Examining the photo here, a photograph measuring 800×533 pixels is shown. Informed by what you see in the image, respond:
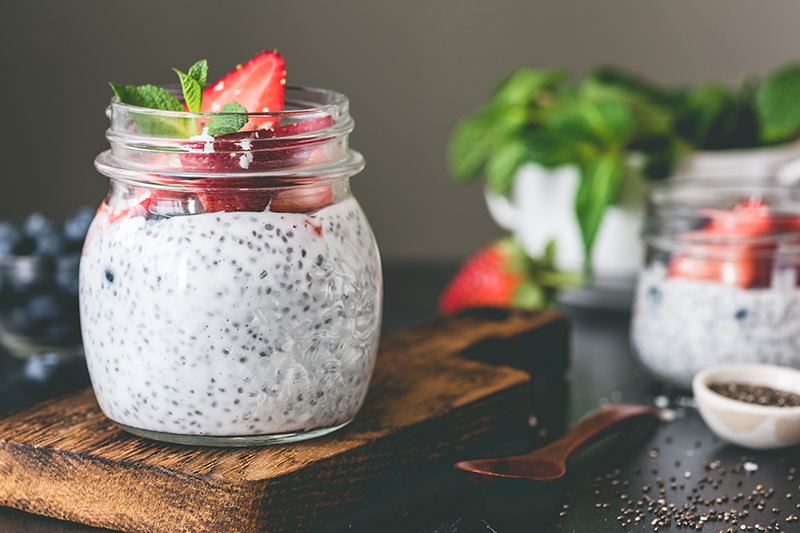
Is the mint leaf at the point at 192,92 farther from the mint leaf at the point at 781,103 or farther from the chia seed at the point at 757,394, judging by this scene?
the mint leaf at the point at 781,103

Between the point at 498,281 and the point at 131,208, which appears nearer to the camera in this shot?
the point at 131,208

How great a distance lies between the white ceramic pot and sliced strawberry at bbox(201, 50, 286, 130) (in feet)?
2.75

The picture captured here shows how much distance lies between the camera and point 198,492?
2.27 ft

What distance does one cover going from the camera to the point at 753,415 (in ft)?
3.03

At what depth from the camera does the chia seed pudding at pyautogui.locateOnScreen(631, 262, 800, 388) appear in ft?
3.51

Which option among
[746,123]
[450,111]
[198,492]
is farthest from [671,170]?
[450,111]

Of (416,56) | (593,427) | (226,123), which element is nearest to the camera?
(226,123)

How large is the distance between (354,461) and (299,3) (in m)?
2.24

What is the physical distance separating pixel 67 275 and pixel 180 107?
0.51 m

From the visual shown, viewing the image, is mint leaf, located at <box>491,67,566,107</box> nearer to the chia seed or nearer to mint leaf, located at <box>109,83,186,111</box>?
the chia seed

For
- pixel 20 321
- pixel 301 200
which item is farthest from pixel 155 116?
pixel 20 321

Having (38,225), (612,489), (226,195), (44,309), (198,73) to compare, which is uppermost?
(198,73)

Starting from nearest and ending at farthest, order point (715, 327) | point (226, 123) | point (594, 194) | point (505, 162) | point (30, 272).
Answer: point (226, 123)
point (715, 327)
point (30, 272)
point (594, 194)
point (505, 162)

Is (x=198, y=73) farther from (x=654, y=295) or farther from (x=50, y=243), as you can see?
(x=654, y=295)
